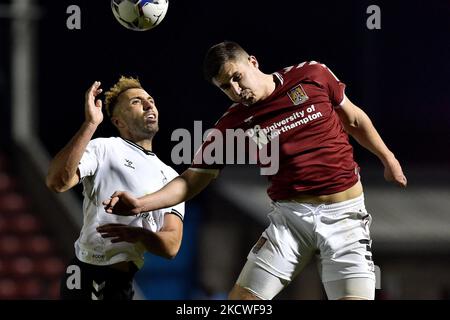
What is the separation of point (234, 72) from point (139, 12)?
35.4 inches

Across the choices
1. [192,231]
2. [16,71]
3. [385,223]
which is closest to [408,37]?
[385,223]

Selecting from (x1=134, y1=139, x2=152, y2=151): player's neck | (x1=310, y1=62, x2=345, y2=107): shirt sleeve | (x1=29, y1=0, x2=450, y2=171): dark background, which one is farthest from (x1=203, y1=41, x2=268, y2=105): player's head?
(x1=29, y1=0, x2=450, y2=171): dark background

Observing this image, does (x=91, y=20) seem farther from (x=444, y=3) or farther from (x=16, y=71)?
(x=444, y=3)

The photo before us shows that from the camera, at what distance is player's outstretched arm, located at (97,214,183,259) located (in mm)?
5934

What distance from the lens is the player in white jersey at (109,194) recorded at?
19.4 feet

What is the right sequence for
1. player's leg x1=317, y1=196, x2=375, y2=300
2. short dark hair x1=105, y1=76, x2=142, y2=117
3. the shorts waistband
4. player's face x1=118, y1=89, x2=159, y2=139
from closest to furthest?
player's leg x1=317, y1=196, x2=375, y2=300 → the shorts waistband → player's face x1=118, y1=89, x2=159, y2=139 → short dark hair x1=105, y1=76, x2=142, y2=117

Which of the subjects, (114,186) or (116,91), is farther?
(116,91)

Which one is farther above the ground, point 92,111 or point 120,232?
point 92,111

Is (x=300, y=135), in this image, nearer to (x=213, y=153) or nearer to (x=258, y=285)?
(x=213, y=153)

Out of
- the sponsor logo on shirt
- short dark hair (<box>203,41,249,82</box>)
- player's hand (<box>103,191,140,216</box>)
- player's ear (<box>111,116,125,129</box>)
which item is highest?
short dark hair (<box>203,41,249,82</box>)

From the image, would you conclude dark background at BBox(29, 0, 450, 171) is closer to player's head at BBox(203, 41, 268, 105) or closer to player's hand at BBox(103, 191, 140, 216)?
player's head at BBox(203, 41, 268, 105)

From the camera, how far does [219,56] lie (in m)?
5.76

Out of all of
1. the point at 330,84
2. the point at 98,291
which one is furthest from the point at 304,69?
the point at 98,291
